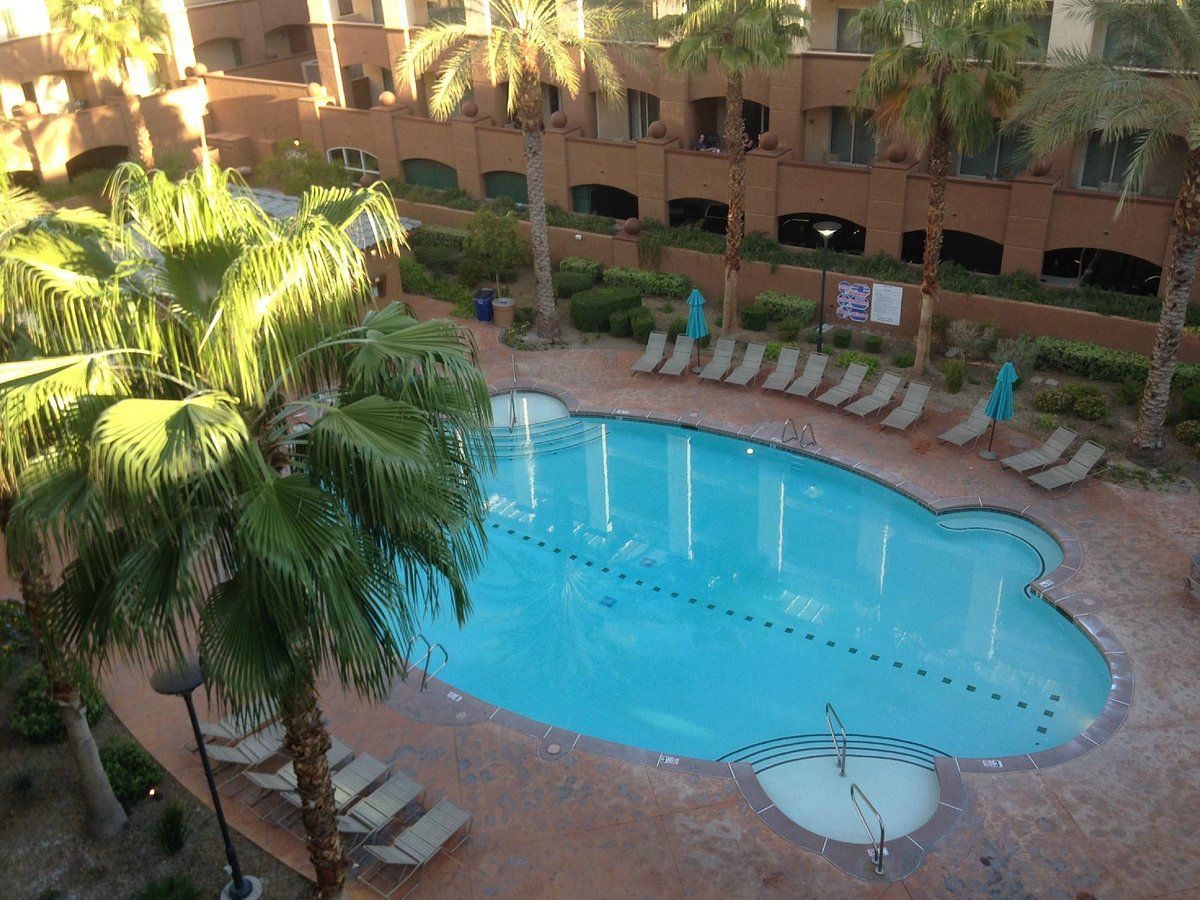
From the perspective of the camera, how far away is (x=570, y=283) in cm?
2797

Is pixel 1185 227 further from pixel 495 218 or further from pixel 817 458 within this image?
pixel 495 218

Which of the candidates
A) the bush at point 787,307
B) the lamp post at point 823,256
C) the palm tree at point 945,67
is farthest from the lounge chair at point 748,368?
the palm tree at point 945,67

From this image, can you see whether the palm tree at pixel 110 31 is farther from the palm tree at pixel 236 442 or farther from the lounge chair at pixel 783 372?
the palm tree at pixel 236 442

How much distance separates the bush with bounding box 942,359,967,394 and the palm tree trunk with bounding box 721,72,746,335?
5.32 metres

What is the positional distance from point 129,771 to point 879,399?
15216mm

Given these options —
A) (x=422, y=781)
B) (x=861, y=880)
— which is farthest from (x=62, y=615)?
(x=861, y=880)

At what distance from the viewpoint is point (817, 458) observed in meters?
20.8

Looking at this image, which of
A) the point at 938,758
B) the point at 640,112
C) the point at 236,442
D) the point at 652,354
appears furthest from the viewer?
the point at 640,112

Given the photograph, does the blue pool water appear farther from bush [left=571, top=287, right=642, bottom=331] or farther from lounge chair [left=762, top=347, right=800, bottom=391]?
bush [left=571, top=287, right=642, bottom=331]

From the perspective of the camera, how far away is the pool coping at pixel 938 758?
40.4 ft

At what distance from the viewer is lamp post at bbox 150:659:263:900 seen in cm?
973

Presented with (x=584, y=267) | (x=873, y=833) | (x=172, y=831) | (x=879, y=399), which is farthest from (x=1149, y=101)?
(x=172, y=831)

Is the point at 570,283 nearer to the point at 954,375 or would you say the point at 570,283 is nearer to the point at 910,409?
the point at 910,409

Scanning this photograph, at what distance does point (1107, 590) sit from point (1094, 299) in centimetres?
907
